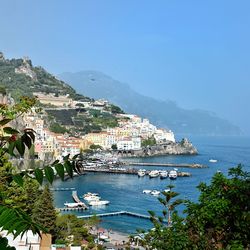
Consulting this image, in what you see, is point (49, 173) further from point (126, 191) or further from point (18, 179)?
point (126, 191)

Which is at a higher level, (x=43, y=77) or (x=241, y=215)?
(x=43, y=77)

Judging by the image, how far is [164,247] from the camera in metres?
3.01

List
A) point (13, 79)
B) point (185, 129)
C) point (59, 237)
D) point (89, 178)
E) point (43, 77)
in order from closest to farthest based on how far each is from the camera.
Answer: point (59, 237), point (89, 178), point (13, 79), point (43, 77), point (185, 129)

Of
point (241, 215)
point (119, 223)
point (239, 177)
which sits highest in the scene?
point (239, 177)

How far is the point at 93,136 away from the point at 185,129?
112685 millimetres

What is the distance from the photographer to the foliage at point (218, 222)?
281 centimetres

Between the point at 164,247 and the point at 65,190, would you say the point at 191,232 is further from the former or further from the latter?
the point at 65,190

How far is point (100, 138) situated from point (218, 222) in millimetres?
42878

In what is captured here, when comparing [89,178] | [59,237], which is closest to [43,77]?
[89,178]

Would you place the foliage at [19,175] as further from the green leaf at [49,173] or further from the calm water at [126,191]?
the calm water at [126,191]

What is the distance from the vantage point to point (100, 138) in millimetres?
45656

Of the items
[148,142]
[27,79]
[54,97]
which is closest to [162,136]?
[148,142]

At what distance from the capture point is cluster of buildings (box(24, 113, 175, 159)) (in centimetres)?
3306

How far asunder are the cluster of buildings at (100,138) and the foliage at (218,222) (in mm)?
23013
